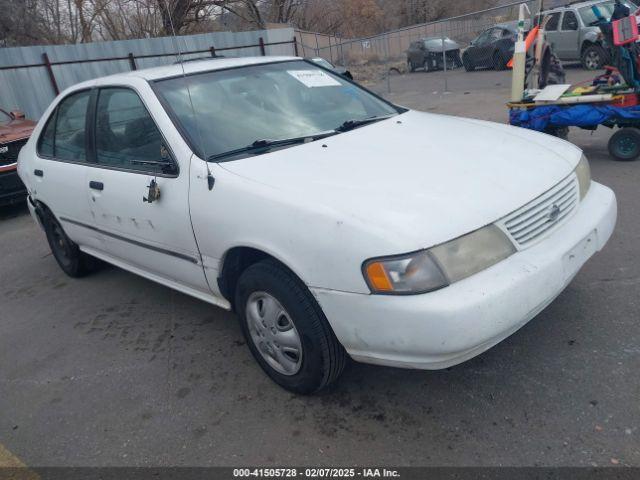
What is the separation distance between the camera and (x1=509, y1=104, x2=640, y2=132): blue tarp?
580cm

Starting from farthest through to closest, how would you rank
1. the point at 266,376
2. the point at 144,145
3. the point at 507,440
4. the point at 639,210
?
1. the point at 639,210
2. the point at 144,145
3. the point at 266,376
4. the point at 507,440

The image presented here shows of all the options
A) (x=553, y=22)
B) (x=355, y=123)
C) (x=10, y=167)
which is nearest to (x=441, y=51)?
(x=553, y=22)

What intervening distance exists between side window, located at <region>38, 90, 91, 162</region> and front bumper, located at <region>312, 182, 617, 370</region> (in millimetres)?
2564

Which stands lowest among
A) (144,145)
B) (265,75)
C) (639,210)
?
(639,210)

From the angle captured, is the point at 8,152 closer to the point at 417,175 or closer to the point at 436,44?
the point at 417,175

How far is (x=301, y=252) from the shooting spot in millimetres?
2322

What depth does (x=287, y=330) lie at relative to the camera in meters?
2.64

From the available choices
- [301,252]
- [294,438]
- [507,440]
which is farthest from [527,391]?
[301,252]

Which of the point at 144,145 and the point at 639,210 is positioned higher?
the point at 144,145

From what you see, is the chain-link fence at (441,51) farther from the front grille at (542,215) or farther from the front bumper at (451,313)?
the front bumper at (451,313)

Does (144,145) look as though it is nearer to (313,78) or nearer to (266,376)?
(313,78)

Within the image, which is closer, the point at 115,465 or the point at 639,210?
the point at 115,465

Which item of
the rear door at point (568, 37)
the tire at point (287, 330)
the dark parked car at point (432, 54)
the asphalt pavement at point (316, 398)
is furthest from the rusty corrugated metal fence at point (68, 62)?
the rear door at point (568, 37)

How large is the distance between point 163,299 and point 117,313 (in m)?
0.35
